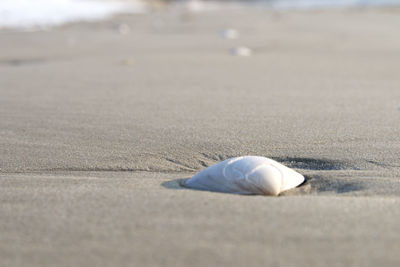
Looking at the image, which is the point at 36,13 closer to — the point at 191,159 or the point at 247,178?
the point at 191,159

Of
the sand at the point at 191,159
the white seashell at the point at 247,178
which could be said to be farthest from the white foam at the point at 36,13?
the white seashell at the point at 247,178

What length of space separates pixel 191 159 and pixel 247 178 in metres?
0.53

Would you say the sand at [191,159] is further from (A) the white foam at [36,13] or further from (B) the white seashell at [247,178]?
(A) the white foam at [36,13]

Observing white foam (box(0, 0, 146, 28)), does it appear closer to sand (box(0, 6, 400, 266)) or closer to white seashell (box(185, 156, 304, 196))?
sand (box(0, 6, 400, 266))

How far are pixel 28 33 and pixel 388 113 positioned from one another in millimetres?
6796

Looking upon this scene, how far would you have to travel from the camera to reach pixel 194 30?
10.2 m

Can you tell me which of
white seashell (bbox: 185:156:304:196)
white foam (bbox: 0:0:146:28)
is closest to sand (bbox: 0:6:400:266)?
white seashell (bbox: 185:156:304:196)

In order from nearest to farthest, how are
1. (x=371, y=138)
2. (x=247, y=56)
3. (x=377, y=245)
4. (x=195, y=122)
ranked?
(x=377, y=245) → (x=371, y=138) → (x=195, y=122) → (x=247, y=56)

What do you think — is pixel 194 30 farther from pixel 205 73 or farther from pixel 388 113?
pixel 388 113

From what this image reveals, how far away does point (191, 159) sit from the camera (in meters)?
2.42

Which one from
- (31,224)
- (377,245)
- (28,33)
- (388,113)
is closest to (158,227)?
(31,224)

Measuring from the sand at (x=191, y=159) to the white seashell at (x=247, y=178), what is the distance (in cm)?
6

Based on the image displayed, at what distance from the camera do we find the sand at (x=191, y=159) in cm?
146

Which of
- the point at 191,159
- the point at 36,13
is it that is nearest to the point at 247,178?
the point at 191,159
